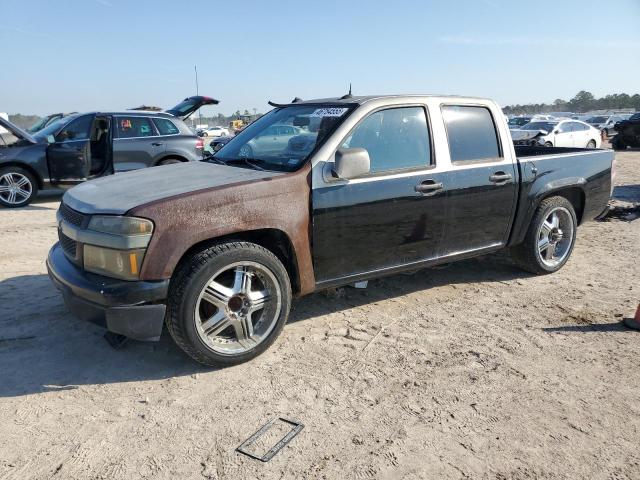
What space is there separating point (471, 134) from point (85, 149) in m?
7.18

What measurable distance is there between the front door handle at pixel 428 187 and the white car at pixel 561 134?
1603cm

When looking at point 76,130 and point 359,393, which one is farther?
point 76,130

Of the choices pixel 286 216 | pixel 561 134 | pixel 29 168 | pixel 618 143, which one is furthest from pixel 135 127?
pixel 618 143

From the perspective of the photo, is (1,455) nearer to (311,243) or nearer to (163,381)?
(163,381)

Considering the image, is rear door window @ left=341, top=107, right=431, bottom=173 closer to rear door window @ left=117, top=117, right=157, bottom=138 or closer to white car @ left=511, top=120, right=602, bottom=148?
rear door window @ left=117, top=117, right=157, bottom=138

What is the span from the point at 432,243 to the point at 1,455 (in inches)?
127

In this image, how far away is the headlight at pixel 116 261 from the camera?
3014 mm

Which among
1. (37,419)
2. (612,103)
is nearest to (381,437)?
(37,419)

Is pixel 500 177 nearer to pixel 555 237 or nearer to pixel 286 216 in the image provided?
pixel 555 237

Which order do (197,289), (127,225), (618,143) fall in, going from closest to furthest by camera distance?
1. (127,225)
2. (197,289)
3. (618,143)

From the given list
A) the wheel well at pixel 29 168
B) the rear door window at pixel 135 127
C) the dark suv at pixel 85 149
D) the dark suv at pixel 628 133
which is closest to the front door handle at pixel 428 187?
the dark suv at pixel 85 149

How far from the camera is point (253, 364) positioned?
346 centimetres

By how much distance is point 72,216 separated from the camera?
3.40 m

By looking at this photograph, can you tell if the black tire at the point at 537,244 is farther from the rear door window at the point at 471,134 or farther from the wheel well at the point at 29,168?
the wheel well at the point at 29,168
